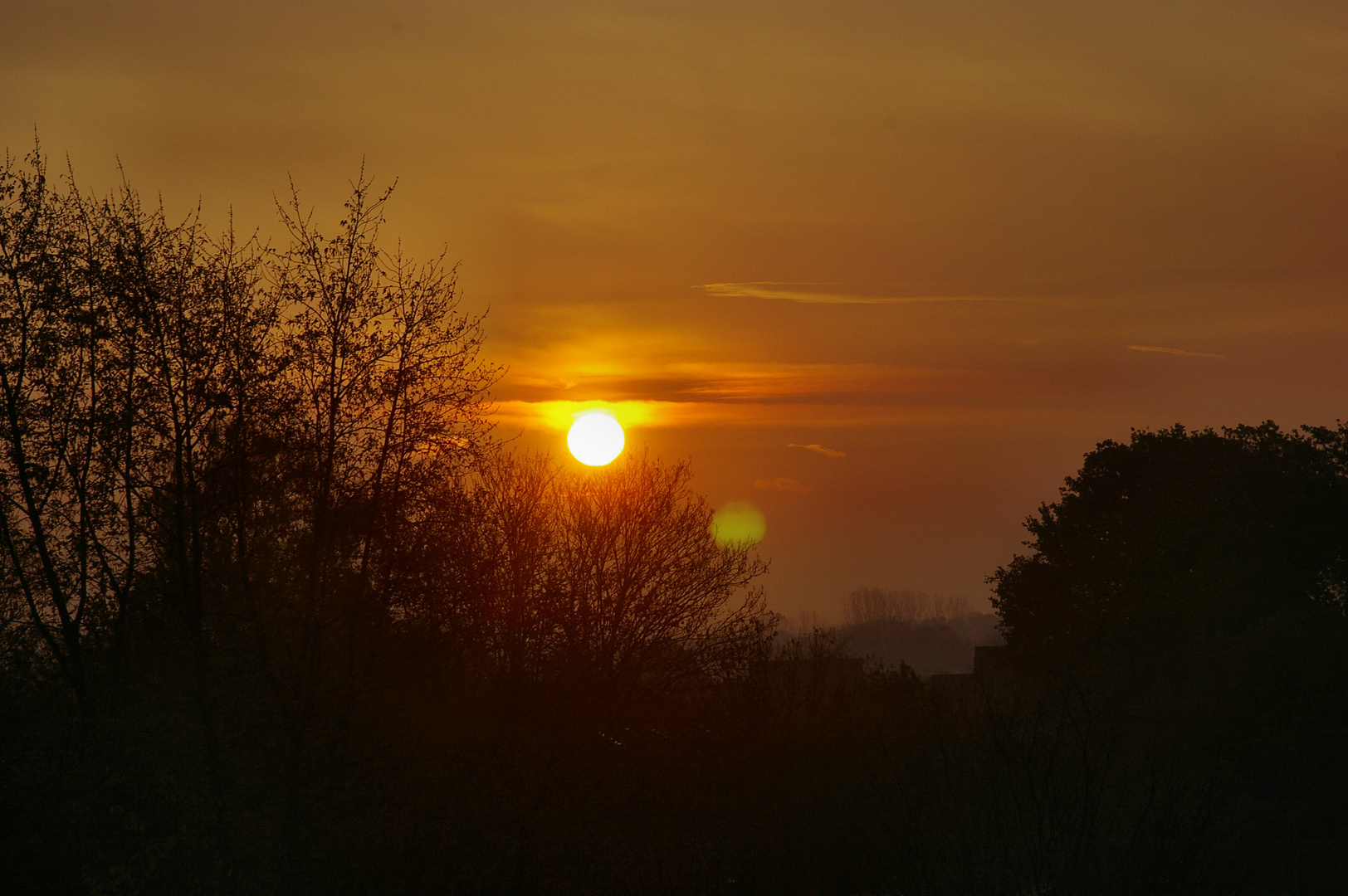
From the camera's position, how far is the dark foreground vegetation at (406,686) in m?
20.0

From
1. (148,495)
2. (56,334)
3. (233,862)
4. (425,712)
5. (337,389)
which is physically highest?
(56,334)

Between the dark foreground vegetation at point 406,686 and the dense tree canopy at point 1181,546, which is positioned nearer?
the dark foreground vegetation at point 406,686

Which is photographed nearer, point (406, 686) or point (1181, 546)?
point (406, 686)

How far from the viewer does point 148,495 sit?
22.1 metres

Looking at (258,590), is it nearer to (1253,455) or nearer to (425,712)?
(425,712)

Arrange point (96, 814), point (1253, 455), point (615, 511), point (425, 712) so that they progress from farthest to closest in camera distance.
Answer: point (1253, 455) < point (615, 511) < point (425, 712) < point (96, 814)

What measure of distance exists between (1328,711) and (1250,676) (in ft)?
8.46

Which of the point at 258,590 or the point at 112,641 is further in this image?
the point at 112,641

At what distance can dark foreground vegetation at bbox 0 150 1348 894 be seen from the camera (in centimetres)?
2000

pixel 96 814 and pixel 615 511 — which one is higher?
pixel 615 511

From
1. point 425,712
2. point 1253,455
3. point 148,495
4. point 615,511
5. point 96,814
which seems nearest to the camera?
point 96,814

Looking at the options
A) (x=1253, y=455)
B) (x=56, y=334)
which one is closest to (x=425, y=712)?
(x=56, y=334)

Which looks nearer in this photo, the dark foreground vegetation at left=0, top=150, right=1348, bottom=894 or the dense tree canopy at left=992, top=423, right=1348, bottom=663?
the dark foreground vegetation at left=0, top=150, right=1348, bottom=894

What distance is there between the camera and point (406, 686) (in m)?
24.9
